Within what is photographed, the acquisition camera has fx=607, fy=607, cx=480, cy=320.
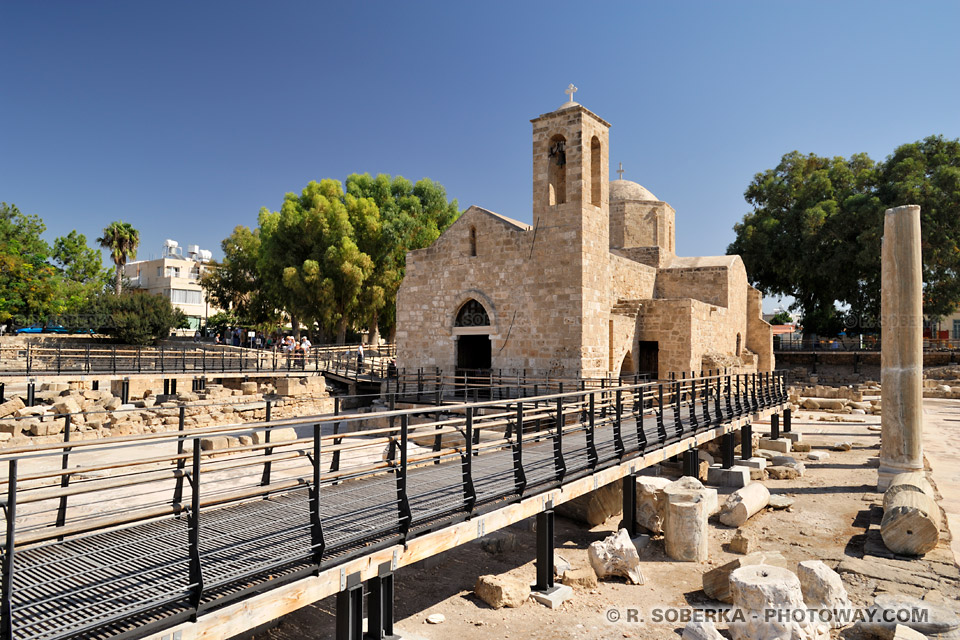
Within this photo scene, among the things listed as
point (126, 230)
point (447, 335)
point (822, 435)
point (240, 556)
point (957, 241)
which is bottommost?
point (822, 435)

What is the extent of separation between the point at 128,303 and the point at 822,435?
3200 cm

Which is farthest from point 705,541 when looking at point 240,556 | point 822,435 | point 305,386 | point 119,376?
point 119,376

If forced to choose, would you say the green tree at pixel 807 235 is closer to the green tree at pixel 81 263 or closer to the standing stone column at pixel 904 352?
the standing stone column at pixel 904 352

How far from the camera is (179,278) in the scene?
50844 mm

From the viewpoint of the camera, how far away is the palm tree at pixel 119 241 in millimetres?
45031

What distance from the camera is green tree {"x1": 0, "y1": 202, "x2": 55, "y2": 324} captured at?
25.9 metres

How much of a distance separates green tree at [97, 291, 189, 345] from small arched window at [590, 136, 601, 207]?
25131 millimetres

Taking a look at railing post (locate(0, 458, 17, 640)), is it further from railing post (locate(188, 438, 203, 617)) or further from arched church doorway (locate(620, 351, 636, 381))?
arched church doorway (locate(620, 351, 636, 381))

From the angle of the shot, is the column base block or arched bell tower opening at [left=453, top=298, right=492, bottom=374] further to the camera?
arched bell tower opening at [left=453, top=298, right=492, bottom=374]

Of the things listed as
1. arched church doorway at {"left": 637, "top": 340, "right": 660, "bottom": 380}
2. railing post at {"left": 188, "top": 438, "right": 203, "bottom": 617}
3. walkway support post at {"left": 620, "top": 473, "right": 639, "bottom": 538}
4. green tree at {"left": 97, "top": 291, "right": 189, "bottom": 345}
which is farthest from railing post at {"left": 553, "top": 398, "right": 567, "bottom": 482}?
green tree at {"left": 97, "top": 291, "right": 189, "bottom": 345}

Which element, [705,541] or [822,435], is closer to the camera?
[705,541]

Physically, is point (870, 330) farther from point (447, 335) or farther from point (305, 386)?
point (305, 386)

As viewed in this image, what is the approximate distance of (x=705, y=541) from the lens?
744 cm

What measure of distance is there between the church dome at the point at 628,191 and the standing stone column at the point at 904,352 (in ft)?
54.6
